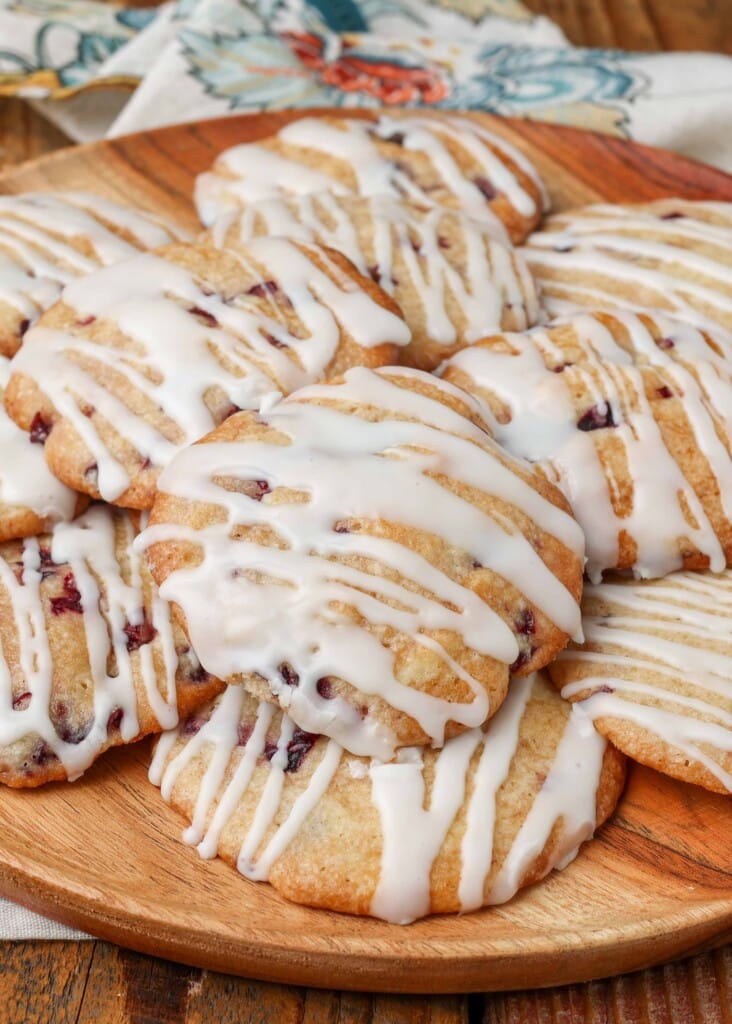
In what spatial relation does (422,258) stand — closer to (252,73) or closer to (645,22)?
(252,73)

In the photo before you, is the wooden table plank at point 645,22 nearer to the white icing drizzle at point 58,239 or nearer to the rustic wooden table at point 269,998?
the white icing drizzle at point 58,239

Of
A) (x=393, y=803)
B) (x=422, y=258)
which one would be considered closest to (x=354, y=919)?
(x=393, y=803)

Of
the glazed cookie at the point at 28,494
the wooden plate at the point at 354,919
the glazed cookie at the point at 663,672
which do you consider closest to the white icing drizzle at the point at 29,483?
the glazed cookie at the point at 28,494

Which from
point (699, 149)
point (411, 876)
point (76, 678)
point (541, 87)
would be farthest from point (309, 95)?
point (411, 876)

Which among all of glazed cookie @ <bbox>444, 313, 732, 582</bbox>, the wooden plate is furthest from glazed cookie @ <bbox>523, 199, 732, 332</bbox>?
the wooden plate

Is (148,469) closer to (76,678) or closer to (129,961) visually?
(76,678)

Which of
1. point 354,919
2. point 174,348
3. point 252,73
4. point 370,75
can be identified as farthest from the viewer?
point 370,75

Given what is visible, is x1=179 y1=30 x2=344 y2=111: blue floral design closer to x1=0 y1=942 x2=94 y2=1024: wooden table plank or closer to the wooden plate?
the wooden plate
